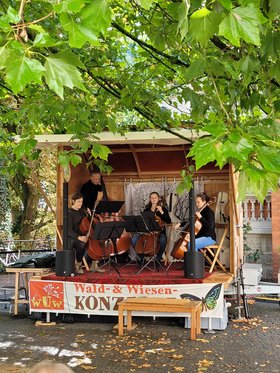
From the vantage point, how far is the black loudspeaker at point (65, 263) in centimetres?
894

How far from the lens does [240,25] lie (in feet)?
5.30

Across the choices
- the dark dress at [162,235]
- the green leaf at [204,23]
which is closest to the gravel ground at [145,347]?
the dark dress at [162,235]

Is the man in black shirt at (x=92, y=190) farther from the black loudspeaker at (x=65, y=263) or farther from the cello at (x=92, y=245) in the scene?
the black loudspeaker at (x=65, y=263)

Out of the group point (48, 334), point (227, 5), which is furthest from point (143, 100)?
point (48, 334)

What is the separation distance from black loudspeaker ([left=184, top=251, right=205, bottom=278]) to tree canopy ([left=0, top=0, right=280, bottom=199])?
7.59 feet

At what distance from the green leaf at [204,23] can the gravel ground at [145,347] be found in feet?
16.8

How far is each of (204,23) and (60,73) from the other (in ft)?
1.84

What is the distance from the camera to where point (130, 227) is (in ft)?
29.3

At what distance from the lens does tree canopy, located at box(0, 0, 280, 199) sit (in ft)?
5.33

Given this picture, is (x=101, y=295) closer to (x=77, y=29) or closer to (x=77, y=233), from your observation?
(x=77, y=233)

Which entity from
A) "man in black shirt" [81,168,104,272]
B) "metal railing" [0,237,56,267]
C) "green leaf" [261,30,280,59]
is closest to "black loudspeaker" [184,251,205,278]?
"man in black shirt" [81,168,104,272]

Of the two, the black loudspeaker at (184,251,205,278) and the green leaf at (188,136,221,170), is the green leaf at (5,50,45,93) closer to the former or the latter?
the green leaf at (188,136,221,170)

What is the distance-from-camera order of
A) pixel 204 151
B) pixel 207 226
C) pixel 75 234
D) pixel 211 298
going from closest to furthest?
1. pixel 204 151
2. pixel 211 298
3. pixel 207 226
4. pixel 75 234

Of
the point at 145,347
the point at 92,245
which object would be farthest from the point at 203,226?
the point at 145,347
